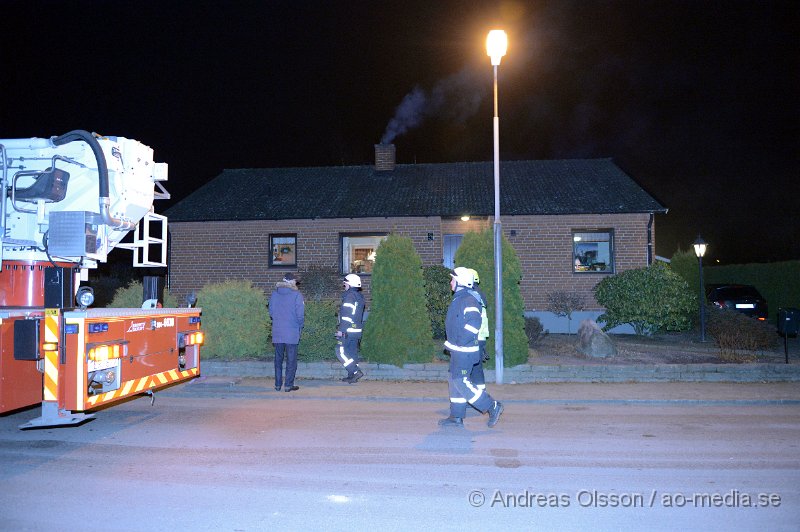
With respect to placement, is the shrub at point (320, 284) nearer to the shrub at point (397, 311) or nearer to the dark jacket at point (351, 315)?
the shrub at point (397, 311)

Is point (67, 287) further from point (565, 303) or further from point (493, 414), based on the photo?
point (565, 303)

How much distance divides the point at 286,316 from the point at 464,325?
3791mm

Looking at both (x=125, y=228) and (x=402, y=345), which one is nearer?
(x=125, y=228)

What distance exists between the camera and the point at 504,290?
1170cm

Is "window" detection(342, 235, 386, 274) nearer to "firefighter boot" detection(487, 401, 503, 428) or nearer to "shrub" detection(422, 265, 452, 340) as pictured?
"shrub" detection(422, 265, 452, 340)

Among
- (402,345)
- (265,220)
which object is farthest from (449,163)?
(402,345)

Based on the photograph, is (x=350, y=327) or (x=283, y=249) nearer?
(x=350, y=327)

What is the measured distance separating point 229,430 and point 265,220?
42.4 feet

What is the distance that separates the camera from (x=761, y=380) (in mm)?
11148

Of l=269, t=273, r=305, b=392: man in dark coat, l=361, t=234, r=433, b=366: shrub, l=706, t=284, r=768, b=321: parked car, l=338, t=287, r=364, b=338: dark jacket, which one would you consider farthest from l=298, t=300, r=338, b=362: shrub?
l=706, t=284, r=768, b=321: parked car

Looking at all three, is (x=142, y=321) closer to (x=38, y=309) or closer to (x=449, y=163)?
(x=38, y=309)

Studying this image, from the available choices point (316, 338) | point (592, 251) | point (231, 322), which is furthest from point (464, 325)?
point (592, 251)

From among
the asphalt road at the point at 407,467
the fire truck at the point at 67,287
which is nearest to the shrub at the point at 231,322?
the asphalt road at the point at 407,467

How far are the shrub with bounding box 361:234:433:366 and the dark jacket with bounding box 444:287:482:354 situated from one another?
13.3 ft
